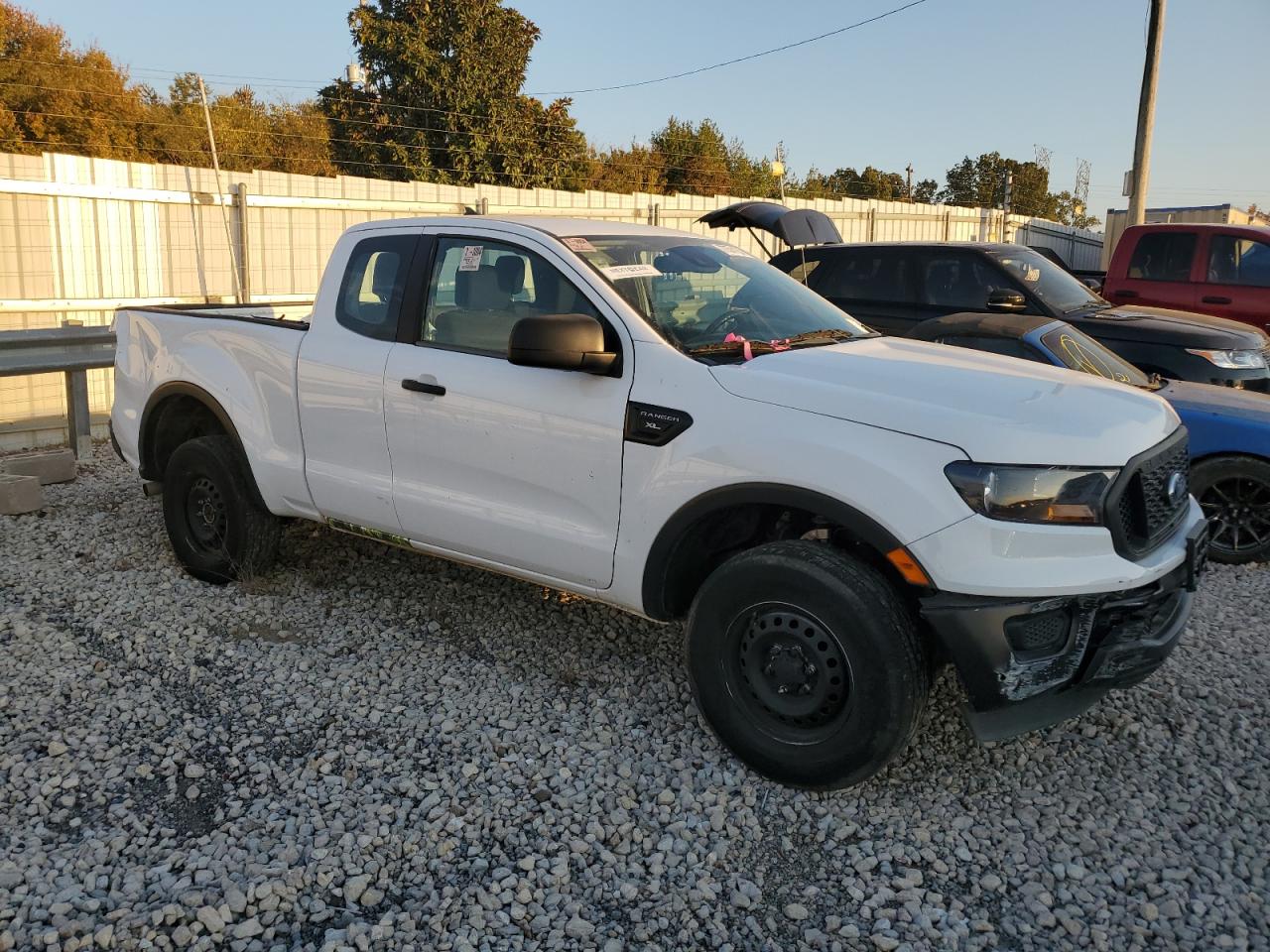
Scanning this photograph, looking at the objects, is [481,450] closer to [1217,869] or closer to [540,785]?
[540,785]

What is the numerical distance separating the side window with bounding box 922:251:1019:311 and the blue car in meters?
1.79

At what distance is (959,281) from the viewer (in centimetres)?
843

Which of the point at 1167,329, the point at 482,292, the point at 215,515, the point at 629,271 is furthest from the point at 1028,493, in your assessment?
the point at 1167,329

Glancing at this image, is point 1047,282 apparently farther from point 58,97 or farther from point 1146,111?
point 58,97

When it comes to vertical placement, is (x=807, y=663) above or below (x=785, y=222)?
below

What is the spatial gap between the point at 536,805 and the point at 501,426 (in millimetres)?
1454

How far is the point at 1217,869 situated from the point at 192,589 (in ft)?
15.4

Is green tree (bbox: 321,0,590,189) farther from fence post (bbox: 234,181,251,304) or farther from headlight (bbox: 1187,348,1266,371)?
headlight (bbox: 1187,348,1266,371)

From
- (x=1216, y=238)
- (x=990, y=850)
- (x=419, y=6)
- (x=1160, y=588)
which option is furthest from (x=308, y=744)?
(x=419, y=6)

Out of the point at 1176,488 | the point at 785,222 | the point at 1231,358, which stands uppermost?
the point at 785,222

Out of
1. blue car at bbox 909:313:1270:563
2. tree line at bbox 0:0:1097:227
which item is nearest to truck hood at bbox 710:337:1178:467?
blue car at bbox 909:313:1270:563

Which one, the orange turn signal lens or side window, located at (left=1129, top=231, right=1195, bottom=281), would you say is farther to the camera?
side window, located at (left=1129, top=231, right=1195, bottom=281)

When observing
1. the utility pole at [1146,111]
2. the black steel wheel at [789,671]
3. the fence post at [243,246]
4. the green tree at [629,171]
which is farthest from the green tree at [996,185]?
the black steel wheel at [789,671]

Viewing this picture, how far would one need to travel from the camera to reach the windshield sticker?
405cm
